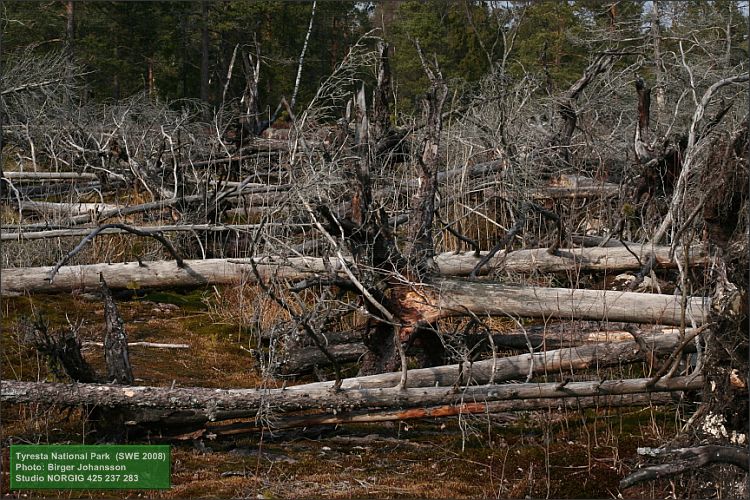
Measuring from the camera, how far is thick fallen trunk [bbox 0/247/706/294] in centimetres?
891

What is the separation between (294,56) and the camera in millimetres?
26484

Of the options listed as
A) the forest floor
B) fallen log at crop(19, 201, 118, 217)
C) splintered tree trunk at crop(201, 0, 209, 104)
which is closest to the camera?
the forest floor

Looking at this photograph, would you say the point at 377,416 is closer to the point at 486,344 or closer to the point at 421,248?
the point at 486,344

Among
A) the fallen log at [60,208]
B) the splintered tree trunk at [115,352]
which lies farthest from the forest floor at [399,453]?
the fallen log at [60,208]

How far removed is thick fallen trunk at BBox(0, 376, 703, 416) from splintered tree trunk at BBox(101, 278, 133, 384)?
0.81ft

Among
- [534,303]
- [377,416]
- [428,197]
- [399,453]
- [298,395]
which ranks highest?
[428,197]

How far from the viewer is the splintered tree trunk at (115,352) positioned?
18.8 feet

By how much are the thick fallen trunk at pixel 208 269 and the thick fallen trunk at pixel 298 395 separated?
2987mm

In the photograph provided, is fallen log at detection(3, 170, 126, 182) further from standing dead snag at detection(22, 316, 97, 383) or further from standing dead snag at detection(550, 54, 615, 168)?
standing dead snag at detection(22, 316, 97, 383)

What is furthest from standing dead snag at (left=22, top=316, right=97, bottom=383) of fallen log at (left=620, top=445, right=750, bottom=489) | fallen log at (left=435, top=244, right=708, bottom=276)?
fallen log at (left=435, top=244, right=708, bottom=276)

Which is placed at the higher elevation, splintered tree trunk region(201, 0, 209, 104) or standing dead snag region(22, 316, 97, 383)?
splintered tree trunk region(201, 0, 209, 104)

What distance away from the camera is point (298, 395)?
5680mm

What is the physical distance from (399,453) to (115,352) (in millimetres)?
2047

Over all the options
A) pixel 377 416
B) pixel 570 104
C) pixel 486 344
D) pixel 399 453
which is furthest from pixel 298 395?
pixel 570 104
